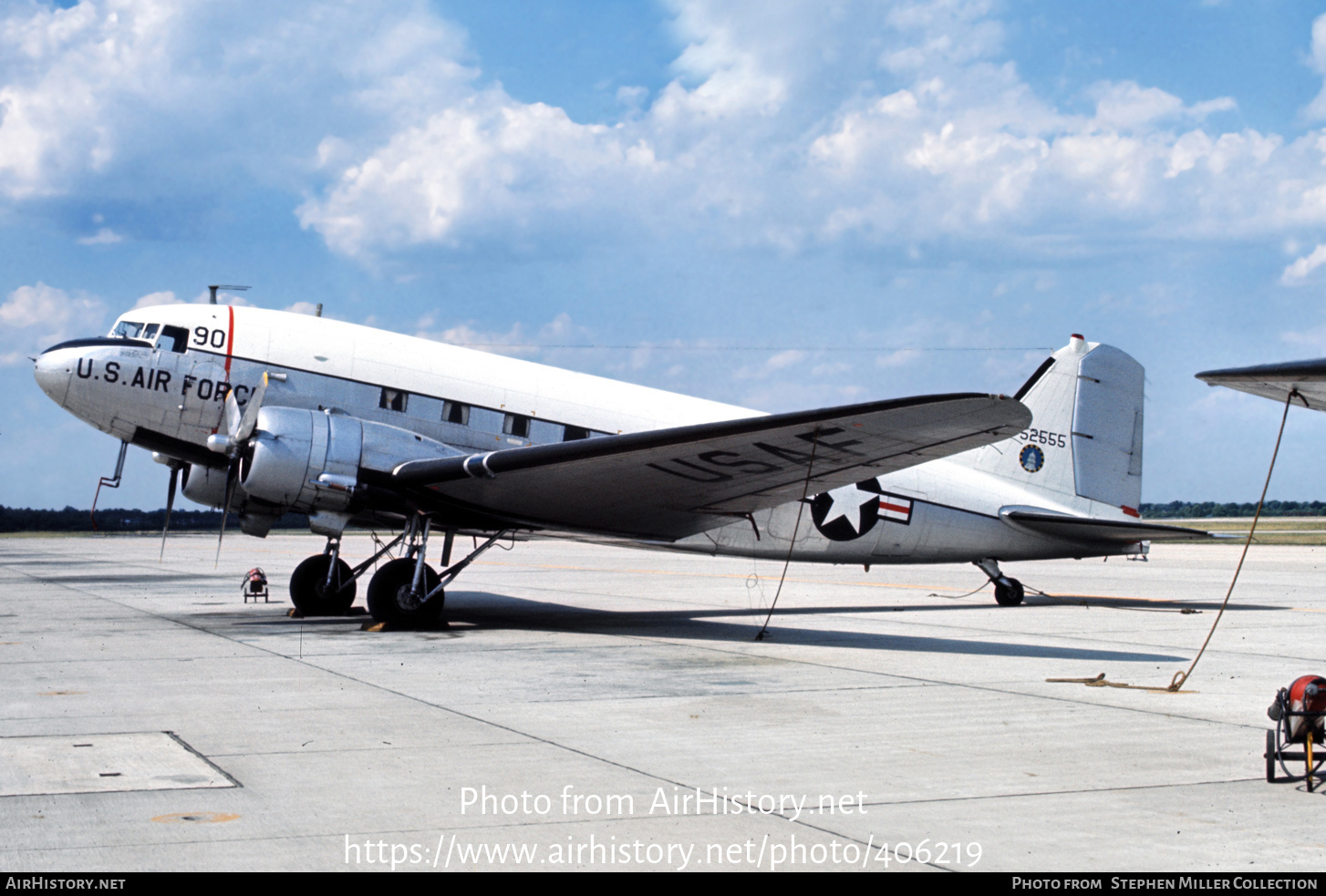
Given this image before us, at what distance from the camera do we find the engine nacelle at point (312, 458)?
40.7 ft

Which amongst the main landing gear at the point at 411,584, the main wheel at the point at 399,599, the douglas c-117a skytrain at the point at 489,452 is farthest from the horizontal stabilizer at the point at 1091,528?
the main wheel at the point at 399,599

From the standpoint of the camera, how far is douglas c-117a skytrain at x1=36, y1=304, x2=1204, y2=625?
1148 cm

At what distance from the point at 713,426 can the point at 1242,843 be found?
22.1 feet

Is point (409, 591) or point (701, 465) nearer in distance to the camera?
point (701, 465)

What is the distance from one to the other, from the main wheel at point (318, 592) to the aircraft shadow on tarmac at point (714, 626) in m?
0.36

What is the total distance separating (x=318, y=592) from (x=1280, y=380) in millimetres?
12742

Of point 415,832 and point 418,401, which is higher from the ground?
point 418,401

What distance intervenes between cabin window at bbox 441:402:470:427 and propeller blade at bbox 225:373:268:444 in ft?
7.34

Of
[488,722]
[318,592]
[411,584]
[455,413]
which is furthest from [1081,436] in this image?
[488,722]

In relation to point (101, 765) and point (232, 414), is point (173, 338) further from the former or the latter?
point (101, 765)

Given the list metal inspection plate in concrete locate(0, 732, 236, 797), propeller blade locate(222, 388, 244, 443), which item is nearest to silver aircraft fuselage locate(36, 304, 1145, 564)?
propeller blade locate(222, 388, 244, 443)

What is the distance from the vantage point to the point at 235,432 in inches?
524

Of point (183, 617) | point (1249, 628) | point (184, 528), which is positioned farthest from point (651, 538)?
point (184, 528)
